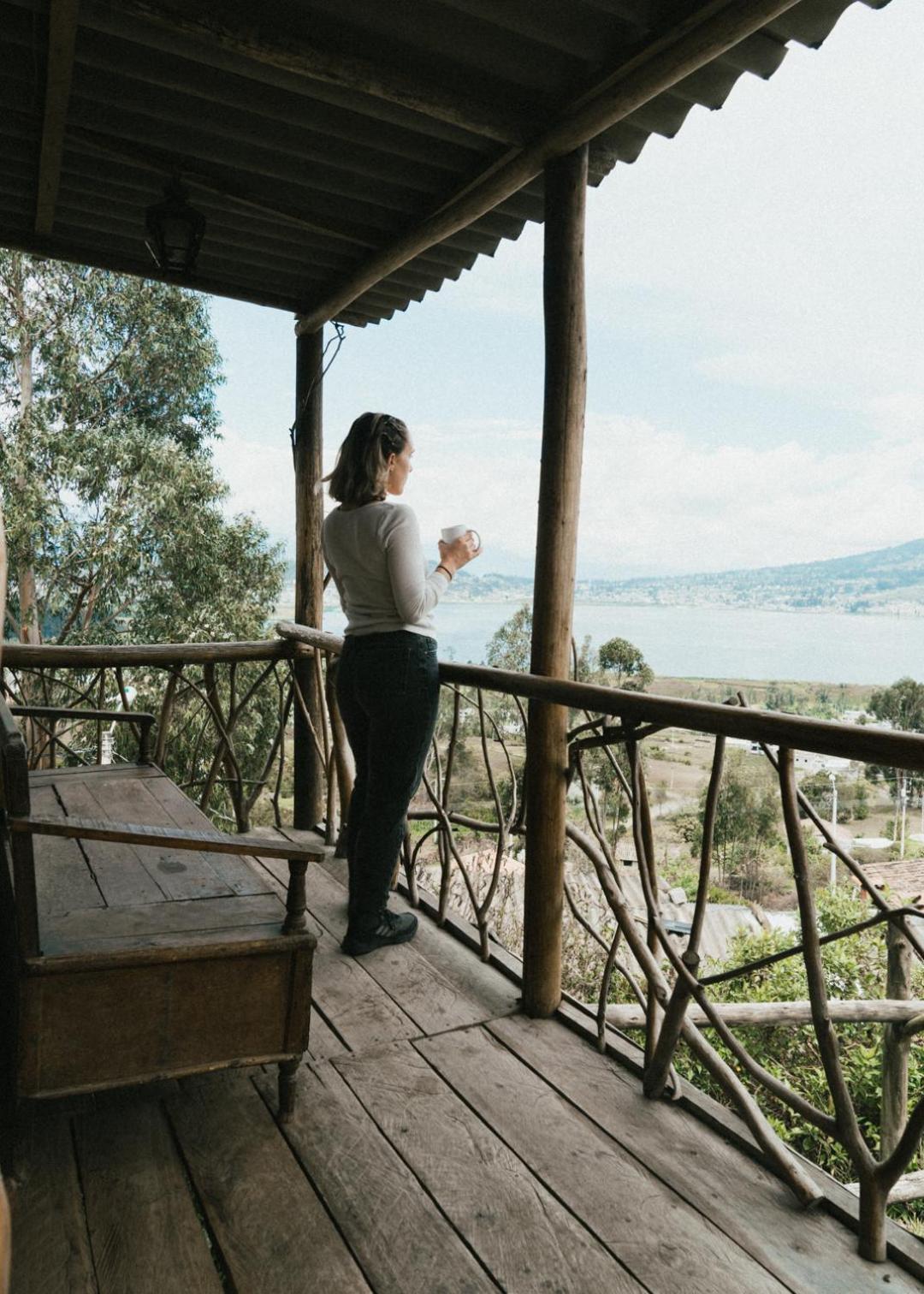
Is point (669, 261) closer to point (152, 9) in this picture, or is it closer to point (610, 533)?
point (610, 533)

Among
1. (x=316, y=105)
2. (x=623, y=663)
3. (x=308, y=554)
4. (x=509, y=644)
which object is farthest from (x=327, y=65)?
(x=623, y=663)

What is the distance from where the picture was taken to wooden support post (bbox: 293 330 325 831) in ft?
12.1

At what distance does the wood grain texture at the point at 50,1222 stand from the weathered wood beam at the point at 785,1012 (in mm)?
1641

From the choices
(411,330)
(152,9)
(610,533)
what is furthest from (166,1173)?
(411,330)

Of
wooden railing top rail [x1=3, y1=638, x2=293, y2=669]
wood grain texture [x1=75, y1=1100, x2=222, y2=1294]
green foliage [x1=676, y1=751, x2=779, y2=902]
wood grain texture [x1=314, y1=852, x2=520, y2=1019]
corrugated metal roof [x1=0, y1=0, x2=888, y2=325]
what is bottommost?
green foliage [x1=676, y1=751, x2=779, y2=902]

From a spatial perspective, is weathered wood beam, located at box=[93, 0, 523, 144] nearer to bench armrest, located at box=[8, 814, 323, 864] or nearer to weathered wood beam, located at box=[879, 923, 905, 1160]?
bench armrest, located at box=[8, 814, 323, 864]

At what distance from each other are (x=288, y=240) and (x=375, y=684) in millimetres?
1807

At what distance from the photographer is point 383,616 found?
88.1 inches

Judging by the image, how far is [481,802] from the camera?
1989 cm

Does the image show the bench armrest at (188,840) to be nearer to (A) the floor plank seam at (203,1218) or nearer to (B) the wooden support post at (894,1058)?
(A) the floor plank seam at (203,1218)

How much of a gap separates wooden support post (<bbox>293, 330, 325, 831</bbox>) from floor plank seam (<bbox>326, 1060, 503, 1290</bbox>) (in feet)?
6.41

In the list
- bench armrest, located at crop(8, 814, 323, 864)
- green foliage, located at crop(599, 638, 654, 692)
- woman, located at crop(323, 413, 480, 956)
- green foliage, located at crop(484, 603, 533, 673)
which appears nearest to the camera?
bench armrest, located at crop(8, 814, 323, 864)

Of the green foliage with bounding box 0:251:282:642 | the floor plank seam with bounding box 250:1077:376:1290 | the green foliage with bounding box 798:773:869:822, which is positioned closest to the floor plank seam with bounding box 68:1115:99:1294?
the floor plank seam with bounding box 250:1077:376:1290

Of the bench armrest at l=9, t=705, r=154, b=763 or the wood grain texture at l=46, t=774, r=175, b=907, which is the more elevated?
the bench armrest at l=9, t=705, r=154, b=763
